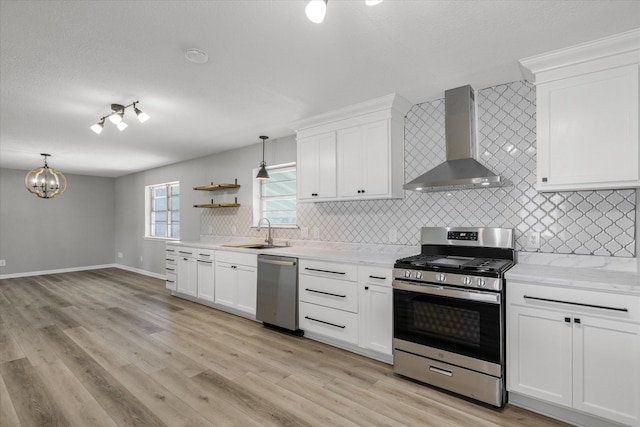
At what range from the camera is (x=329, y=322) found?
3180 mm

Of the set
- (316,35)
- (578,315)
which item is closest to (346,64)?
(316,35)

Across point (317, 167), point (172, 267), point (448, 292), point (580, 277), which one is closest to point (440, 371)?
point (448, 292)

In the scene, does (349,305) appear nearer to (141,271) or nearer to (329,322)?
(329,322)

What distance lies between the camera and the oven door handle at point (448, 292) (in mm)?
2180

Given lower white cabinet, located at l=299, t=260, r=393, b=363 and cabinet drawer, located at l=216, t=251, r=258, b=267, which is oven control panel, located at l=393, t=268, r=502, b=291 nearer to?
lower white cabinet, located at l=299, t=260, r=393, b=363

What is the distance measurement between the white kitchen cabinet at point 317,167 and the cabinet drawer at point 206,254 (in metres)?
1.59

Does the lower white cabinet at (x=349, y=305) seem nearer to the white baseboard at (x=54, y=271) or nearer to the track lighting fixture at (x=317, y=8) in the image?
the track lighting fixture at (x=317, y=8)

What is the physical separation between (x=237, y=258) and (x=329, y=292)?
4.97 feet

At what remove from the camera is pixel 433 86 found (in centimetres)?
285

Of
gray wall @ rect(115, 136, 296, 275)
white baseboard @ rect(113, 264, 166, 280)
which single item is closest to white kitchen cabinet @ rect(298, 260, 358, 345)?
gray wall @ rect(115, 136, 296, 275)

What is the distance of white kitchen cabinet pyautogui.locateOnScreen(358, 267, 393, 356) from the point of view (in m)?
2.77

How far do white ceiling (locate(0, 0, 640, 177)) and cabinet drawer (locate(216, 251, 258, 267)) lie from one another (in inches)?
64.9

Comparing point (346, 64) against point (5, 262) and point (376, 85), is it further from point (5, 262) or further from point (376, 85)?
point (5, 262)

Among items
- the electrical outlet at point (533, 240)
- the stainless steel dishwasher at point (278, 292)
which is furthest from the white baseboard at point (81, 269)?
the electrical outlet at point (533, 240)
